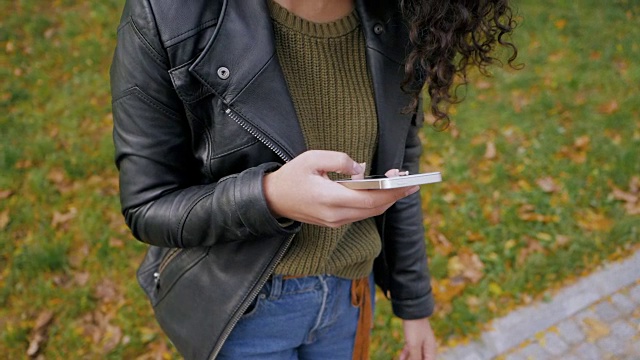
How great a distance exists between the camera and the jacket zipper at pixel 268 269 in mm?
1217

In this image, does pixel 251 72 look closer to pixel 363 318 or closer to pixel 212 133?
pixel 212 133

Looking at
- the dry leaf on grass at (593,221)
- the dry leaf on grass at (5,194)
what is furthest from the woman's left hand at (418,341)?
the dry leaf on grass at (5,194)

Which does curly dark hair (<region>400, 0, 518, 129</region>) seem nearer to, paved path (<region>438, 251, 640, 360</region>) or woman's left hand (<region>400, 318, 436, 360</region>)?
woman's left hand (<region>400, 318, 436, 360</region>)

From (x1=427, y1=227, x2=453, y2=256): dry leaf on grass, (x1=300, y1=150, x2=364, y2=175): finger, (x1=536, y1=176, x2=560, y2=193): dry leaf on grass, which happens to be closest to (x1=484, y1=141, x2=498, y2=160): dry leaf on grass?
(x1=536, y1=176, x2=560, y2=193): dry leaf on grass

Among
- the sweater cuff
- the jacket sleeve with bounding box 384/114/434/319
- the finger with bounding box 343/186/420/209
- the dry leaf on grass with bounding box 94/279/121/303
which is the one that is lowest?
the dry leaf on grass with bounding box 94/279/121/303

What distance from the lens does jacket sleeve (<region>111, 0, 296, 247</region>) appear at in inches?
44.8

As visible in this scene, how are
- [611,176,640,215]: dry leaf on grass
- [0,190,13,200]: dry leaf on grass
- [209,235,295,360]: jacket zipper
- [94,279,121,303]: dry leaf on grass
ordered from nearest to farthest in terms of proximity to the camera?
[209,235,295,360]: jacket zipper, [94,279,121,303]: dry leaf on grass, [0,190,13,200]: dry leaf on grass, [611,176,640,215]: dry leaf on grass

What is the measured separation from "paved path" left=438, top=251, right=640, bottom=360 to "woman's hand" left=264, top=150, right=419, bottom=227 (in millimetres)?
2270

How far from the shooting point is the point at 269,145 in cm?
122

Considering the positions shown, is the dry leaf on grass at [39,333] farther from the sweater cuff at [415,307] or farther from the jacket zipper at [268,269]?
the sweater cuff at [415,307]

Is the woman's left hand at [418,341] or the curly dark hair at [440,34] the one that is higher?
the curly dark hair at [440,34]

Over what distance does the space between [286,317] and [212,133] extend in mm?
527

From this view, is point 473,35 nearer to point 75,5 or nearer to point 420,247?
point 420,247

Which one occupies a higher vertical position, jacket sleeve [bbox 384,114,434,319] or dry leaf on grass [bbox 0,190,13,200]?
jacket sleeve [bbox 384,114,434,319]
